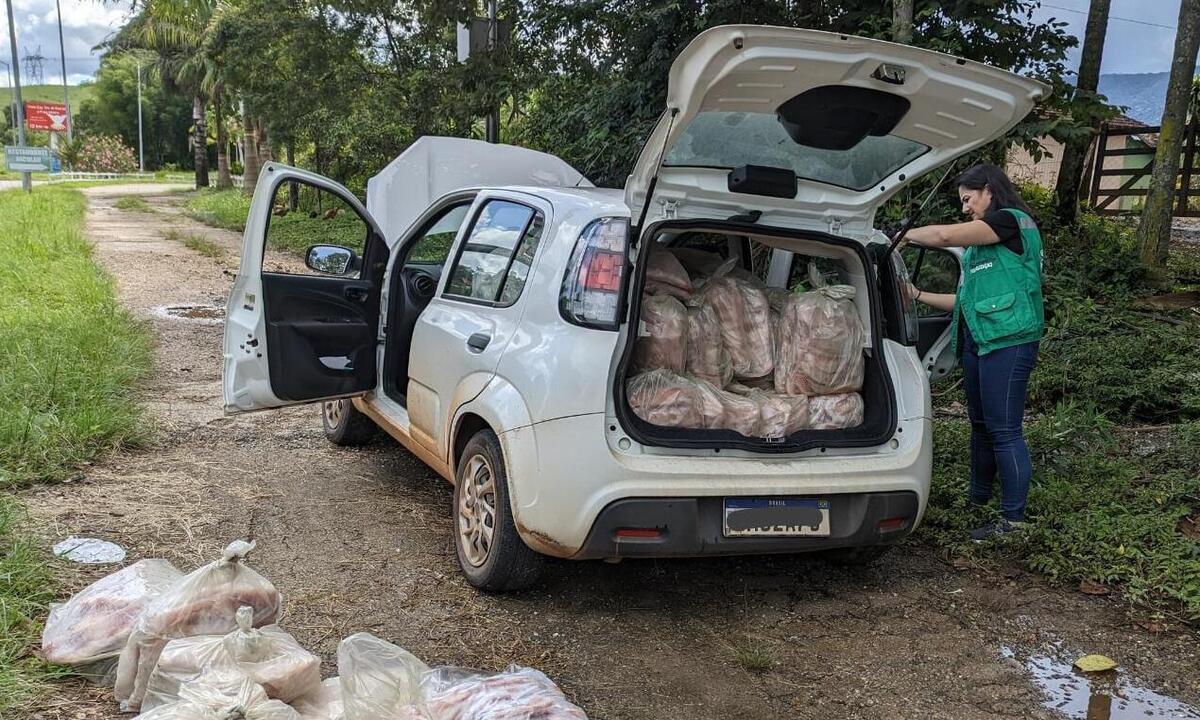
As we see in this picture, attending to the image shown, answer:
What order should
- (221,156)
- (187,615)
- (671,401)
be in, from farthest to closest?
(221,156)
(671,401)
(187,615)

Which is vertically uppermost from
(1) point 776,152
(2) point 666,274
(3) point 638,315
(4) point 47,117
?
(4) point 47,117

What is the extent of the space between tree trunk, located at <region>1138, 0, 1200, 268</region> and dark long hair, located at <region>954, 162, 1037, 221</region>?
5.65 metres

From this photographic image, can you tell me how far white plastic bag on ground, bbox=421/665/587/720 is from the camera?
227 centimetres

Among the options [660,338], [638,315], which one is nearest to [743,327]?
[660,338]

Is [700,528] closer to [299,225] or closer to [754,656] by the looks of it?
[754,656]

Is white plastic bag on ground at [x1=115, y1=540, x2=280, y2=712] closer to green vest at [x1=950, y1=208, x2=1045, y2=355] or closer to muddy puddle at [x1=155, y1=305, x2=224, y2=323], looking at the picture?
green vest at [x1=950, y1=208, x2=1045, y2=355]

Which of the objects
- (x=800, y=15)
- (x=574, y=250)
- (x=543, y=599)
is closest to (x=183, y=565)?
(x=543, y=599)

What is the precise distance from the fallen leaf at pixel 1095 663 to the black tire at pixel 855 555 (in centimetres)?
84

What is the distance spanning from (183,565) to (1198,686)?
4.00 meters

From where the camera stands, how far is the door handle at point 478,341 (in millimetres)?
3697

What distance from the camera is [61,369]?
6.07m

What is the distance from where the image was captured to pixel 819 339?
378cm

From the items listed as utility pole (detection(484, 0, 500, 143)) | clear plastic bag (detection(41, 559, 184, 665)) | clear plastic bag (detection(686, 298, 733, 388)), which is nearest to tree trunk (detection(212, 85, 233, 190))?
utility pole (detection(484, 0, 500, 143))

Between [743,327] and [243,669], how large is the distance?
238 cm
